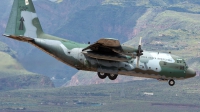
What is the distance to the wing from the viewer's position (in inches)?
4252

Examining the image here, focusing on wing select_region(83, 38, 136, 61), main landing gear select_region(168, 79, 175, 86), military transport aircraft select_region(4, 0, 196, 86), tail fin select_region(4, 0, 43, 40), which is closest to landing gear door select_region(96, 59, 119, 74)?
military transport aircraft select_region(4, 0, 196, 86)

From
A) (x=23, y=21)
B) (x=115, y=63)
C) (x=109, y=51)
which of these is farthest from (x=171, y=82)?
(x=23, y=21)

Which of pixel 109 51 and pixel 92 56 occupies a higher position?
pixel 109 51

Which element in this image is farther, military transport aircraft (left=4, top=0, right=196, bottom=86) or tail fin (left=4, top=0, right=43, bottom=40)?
tail fin (left=4, top=0, right=43, bottom=40)

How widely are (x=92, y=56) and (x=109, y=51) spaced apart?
2603 millimetres

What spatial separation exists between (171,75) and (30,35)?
22.4m

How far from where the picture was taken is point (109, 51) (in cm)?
11044

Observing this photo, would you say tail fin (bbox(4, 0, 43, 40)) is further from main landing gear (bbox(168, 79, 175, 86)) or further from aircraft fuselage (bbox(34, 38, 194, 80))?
main landing gear (bbox(168, 79, 175, 86))

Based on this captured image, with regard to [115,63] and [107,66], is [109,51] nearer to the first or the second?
[107,66]

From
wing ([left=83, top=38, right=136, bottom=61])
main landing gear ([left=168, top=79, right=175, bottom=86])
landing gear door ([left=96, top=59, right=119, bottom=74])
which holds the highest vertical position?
wing ([left=83, top=38, right=136, bottom=61])

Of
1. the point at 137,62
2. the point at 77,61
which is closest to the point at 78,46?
the point at 77,61

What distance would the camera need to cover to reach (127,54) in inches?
4299

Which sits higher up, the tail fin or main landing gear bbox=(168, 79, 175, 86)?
the tail fin

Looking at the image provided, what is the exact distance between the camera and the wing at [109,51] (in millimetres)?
108000
